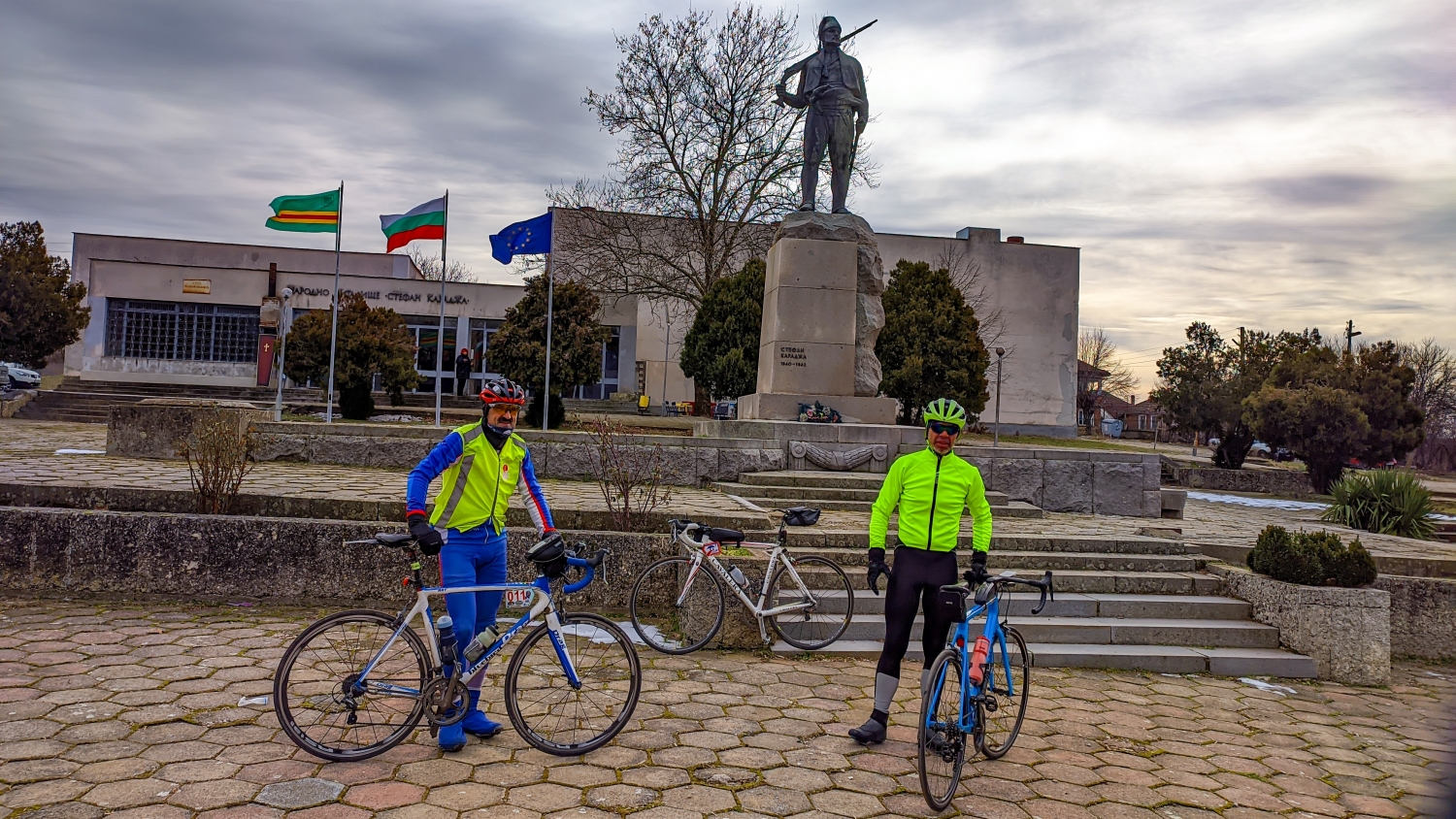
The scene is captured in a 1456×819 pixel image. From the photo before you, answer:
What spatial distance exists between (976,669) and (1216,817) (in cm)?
123

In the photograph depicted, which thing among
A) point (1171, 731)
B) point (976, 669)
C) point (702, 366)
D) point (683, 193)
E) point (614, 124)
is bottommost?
point (1171, 731)

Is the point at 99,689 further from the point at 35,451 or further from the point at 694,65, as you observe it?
the point at 694,65

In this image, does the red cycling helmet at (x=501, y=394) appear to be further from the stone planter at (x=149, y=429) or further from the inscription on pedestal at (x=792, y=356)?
the inscription on pedestal at (x=792, y=356)

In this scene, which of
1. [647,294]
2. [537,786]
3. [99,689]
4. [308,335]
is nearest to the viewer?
[537,786]

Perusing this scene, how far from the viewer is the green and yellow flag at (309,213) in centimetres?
1823

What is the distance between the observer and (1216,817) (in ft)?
14.3

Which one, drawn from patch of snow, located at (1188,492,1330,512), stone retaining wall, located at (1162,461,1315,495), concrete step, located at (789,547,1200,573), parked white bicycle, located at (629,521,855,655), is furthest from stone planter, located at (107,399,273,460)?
stone retaining wall, located at (1162,461,1315,495)

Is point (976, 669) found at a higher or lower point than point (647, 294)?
lower

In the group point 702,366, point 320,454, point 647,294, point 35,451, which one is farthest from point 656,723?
point 647,294

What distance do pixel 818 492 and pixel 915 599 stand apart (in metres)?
6.62

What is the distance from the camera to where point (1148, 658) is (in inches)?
285

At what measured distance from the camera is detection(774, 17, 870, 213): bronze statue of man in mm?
14859

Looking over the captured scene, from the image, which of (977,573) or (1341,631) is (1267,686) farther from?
(977,573)

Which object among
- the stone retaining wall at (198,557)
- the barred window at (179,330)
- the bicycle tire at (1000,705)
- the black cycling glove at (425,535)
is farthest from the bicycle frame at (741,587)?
the barred window at (179,330)
